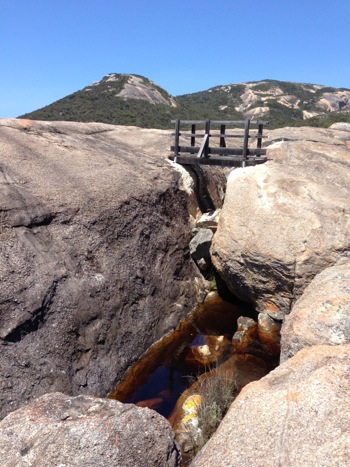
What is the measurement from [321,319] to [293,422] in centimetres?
274

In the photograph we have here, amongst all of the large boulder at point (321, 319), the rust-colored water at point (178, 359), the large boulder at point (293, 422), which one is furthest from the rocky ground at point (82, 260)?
the large boulder at point (293, 422)

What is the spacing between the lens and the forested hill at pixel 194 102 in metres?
45.7

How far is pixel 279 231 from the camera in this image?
951 centimetres

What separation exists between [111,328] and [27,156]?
462 centimetres

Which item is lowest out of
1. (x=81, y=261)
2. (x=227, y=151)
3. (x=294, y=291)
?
(x=294, y=291)

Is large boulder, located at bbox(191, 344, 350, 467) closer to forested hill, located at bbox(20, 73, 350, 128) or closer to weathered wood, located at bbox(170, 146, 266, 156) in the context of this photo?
weathered wood, located at bbox(170, 146, 266, 156)

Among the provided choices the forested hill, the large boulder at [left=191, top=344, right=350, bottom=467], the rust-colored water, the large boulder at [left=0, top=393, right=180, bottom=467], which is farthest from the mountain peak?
the large boulder at [left=191, top=344, right=350, bottom=467]

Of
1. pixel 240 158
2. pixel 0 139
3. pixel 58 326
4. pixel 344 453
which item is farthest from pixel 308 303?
pixel 0 139

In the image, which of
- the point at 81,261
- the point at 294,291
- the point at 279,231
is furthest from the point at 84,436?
the point at 279,231

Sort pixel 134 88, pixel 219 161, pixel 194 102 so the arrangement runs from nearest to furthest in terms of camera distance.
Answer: pixel 219 161 < pixel 134 88 < pixel 194 102

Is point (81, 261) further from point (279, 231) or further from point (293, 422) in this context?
point (293, 422)

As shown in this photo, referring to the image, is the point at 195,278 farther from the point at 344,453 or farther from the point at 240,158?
the point at 344,453

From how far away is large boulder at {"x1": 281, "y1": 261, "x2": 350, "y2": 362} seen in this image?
625cm

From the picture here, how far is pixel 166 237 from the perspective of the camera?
35.9 ft
